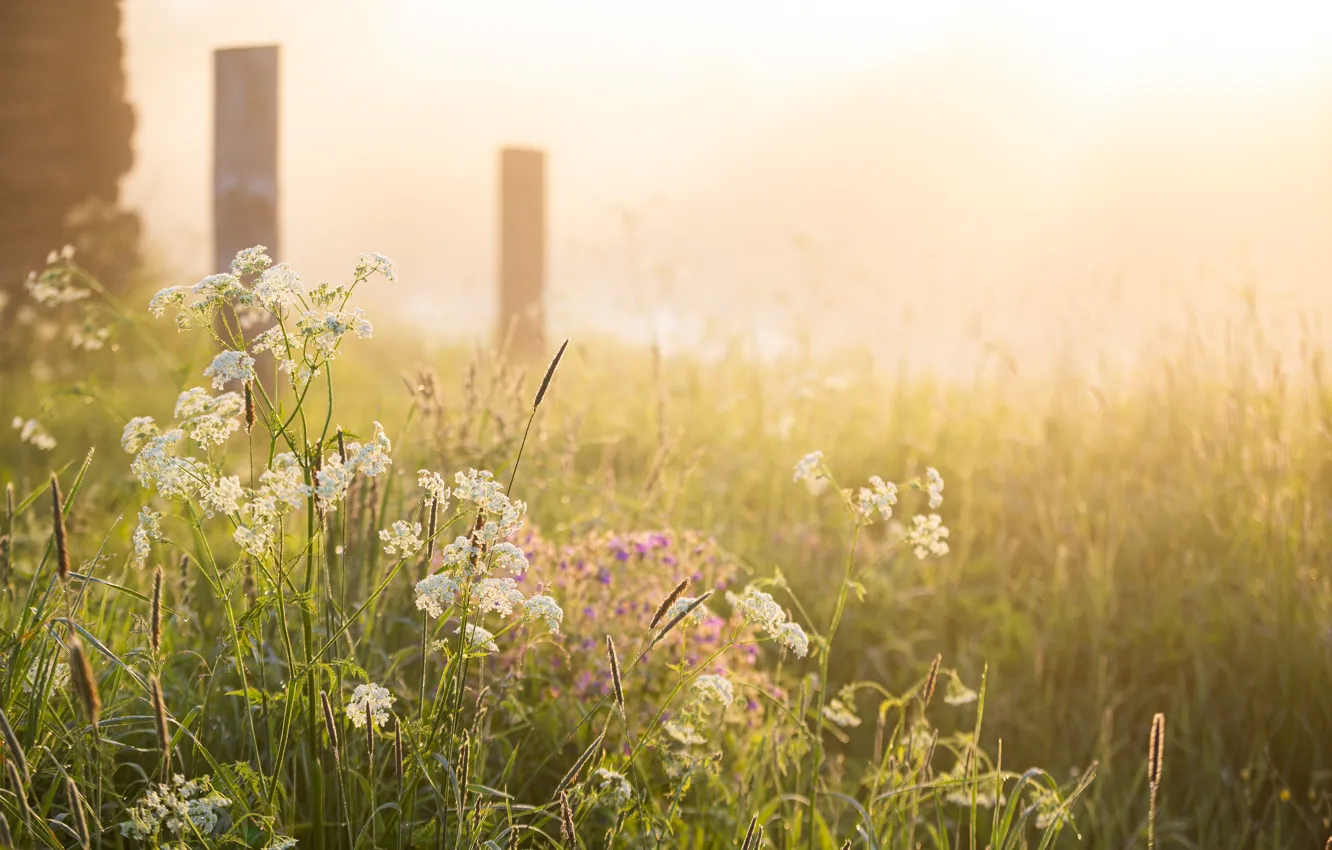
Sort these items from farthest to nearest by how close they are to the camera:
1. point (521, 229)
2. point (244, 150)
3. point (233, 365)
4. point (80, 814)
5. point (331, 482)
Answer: point (521, 229), point (244, 150), point (233, 365), point (331, 482), point (80, 814)

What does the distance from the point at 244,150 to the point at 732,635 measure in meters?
4.35

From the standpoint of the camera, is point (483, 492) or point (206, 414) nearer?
point (483, 492)

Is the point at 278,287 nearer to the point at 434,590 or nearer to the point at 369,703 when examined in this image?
the point at 434,590

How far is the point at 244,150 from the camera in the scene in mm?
5305

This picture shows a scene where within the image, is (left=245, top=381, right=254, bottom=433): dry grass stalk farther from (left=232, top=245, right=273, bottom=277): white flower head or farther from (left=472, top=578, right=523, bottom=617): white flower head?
(left=472, top=578, right=523, bottom=617): white flower head

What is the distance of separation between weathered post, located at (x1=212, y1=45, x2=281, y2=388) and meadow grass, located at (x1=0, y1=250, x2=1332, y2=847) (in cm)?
108

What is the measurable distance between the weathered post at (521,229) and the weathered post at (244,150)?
302 centimetres

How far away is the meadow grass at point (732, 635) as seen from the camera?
6.26ft

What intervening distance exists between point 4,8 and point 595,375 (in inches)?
203

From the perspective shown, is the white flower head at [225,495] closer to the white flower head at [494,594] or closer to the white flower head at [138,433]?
the white flower head at [138,433]

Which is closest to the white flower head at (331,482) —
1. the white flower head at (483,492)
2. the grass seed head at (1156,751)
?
the white flower head at (483,492)

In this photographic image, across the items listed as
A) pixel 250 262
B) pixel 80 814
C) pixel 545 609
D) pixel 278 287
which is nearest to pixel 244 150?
pixel 250 262

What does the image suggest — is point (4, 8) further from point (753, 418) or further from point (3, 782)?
point (3, 782)

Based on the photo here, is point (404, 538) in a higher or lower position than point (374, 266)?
lower
